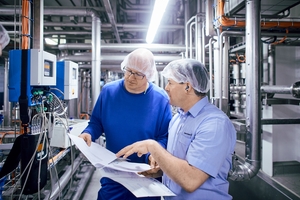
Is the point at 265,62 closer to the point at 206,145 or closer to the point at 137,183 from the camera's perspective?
the point at 206,145

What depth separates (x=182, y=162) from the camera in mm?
965

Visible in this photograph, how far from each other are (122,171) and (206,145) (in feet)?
1.62

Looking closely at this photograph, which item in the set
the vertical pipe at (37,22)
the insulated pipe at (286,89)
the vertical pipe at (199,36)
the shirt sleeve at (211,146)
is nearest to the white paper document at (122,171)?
the shirt sleeve at (211,146)

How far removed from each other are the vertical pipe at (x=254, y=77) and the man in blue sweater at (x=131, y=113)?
639 millimetres

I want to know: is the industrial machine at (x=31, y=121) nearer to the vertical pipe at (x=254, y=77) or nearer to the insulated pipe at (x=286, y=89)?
the vertical pipe at (x=254, y=77)

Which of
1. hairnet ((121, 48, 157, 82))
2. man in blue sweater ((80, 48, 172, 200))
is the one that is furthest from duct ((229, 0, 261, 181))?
hairnet ((121, 48, 157, 82))

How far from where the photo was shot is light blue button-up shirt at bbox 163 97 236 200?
951mm

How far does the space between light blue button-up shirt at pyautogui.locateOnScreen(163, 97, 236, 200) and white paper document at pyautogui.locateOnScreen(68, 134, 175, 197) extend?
0.38ft

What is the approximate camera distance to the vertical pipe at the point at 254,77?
1668mm

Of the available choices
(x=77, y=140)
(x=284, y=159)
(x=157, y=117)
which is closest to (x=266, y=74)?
(x=284, y=159)

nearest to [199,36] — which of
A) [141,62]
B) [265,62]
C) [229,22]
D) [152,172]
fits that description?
[229,22]

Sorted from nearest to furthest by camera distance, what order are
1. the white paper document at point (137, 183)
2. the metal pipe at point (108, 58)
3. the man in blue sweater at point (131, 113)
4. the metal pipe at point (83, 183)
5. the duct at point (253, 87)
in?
the white paper document at point (137, 183), the man in blue sweater at point (131, 113), the duct at point (253, 87), the metal pipe at point (83, 183), the metal pipe at point (108, 58)

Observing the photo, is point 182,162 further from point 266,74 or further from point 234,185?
point 266,74

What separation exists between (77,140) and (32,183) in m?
0.73
